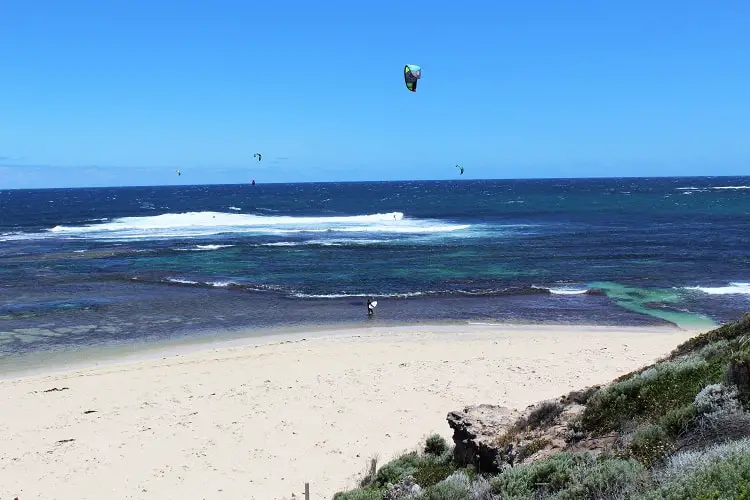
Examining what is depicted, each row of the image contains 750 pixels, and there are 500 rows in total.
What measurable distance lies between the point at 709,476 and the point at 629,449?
154cm

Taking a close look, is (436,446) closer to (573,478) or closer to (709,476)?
(573,478)

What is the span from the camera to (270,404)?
13547 millimetres

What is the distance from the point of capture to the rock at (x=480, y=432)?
774 centimetres

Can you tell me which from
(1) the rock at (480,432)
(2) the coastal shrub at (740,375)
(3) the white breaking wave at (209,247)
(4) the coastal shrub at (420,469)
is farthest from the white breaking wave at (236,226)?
(2) the coastal shrub at (740,375)

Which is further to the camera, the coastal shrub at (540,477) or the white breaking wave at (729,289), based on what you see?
the white breaking wave at (729,289)

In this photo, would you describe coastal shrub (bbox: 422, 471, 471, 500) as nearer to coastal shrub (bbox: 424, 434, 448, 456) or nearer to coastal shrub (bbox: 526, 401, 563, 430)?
coastal shrub (bbox: 526, 401, 563, 430)

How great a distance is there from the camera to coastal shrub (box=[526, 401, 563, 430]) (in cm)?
814

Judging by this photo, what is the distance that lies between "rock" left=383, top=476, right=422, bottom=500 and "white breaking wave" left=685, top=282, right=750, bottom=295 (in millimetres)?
22074

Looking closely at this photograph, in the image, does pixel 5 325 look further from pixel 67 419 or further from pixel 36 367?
pixel 67 419

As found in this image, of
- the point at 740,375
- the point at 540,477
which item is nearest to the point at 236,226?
the point at 540,477

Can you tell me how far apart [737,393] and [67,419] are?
1208cm

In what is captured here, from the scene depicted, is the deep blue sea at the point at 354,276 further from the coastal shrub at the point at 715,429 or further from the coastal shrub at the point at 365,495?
the coastal shrub at the point at 715,429

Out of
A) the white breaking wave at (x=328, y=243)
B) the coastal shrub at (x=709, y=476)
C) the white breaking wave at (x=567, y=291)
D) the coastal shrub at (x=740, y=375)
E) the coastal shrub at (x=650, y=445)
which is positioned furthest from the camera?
the white breaking wave at (x=328, y=243)

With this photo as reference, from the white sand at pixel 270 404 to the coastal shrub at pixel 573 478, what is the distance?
4.18 meters
